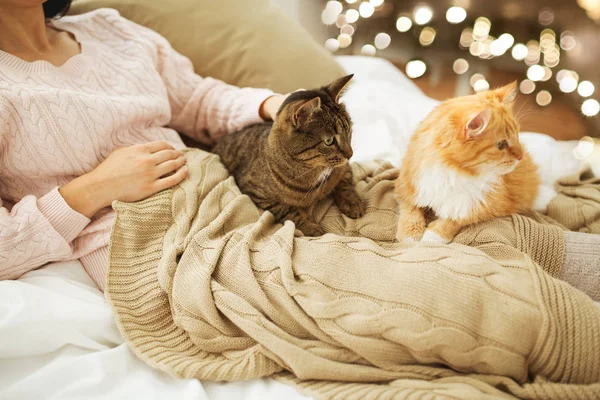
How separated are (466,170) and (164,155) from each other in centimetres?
79

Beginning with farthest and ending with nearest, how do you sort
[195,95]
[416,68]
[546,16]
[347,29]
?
[416,68], [347,29], [546,16], [195,95]

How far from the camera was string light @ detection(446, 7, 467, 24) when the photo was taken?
2477 millimetres

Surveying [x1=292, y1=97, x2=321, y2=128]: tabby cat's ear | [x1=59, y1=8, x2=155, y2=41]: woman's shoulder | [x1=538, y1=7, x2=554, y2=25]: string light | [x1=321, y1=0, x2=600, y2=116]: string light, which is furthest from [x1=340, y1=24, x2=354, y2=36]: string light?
[x1=292, y1=97, x2=321, y2=128]: tabby cat's ear

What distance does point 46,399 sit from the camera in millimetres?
712

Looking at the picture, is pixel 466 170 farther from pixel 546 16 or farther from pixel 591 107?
pixel 546 16

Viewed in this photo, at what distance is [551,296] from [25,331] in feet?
3.19

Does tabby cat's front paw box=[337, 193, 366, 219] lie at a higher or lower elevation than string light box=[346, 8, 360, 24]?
lower

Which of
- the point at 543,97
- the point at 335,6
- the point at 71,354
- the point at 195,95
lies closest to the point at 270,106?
the point at 195,95

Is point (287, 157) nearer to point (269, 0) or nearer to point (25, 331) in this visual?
point (25, 331)

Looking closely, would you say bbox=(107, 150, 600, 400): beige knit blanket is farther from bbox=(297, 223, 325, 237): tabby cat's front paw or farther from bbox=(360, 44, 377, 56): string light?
bbox=(360, 44, 377, 56): string light

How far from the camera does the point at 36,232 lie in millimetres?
913

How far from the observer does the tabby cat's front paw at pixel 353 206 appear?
1.09 m

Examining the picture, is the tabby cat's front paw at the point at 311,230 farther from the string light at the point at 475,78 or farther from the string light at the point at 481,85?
the string light at the point at 475,78

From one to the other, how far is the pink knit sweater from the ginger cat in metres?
0.60
